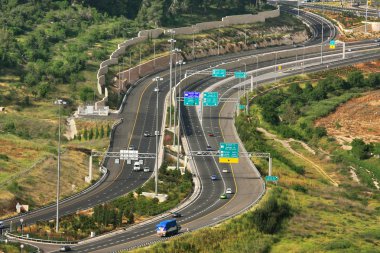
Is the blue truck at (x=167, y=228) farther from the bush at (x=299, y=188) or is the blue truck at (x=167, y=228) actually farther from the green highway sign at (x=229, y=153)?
the bush at (x=299, y=188)

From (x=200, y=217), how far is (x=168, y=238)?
640 inches

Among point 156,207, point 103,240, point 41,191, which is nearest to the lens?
point 103,240

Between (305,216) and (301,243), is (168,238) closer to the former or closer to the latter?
(301,243)

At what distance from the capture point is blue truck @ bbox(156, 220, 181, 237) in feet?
504

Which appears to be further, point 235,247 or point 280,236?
point 280,236

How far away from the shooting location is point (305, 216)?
179875 mm

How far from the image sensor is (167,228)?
506 feet

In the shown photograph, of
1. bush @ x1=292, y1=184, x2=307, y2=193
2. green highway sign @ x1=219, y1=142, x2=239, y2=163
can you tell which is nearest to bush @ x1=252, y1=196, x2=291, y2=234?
green highway sign @ x1=219, y1=142, x2=239, y2=163

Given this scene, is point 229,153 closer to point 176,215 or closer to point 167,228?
point 176,215

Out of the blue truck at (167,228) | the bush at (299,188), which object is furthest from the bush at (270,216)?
the bush at (299,188)

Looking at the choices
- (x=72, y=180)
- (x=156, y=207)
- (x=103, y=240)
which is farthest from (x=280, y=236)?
(x=72, y=180)

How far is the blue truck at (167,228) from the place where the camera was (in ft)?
504

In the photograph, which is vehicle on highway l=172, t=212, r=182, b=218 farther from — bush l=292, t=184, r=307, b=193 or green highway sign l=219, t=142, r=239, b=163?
bush l=292, t=184, r=307, b=193

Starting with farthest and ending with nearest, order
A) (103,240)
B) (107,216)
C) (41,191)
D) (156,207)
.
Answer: (41,191)
(156,207)
(107,216)
(103,240)
